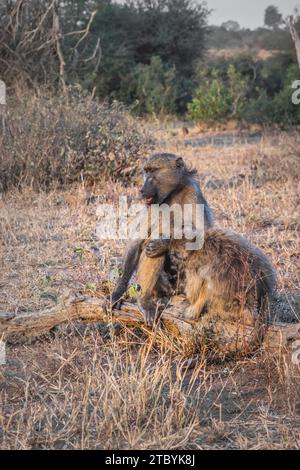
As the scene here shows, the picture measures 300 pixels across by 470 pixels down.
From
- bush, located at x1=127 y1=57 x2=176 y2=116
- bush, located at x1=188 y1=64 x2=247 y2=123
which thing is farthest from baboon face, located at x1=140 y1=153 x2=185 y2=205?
bush, located at x1=127 y1=57 x2=176 y2=116

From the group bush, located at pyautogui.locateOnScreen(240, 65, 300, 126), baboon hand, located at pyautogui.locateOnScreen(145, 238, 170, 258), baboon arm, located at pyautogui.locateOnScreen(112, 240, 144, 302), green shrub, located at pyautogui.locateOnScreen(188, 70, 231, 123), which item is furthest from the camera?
green shrub, located at pyautogui.locateOnScreen(188, 70, 231, 123)

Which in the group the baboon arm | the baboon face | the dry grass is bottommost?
the dry grass

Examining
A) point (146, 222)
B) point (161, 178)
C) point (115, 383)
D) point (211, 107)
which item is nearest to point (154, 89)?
point (211, 107)

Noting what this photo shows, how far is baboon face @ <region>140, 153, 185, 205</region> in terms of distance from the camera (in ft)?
13.6

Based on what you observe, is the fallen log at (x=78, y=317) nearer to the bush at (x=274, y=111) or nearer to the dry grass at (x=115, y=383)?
the dry grass at (x=115, y=383)

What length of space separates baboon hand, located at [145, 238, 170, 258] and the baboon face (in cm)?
37

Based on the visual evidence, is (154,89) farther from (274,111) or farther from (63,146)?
(63,146)

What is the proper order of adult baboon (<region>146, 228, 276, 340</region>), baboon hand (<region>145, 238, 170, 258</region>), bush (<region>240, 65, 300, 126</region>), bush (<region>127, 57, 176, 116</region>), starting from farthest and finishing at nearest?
1. bush (<region>127, 57, 176, 116</region>)
2. bush (<region>240, 65, 300, 126</region>)
3. baboon hand (<region>145, 238, 170, 258</region>)
4. adult baboon (<region>146, 228, 276, 340</region>)

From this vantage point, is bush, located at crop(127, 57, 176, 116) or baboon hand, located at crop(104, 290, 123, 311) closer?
baboon hand, located at crop(104, 290, 123, 311)

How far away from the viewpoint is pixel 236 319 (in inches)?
148

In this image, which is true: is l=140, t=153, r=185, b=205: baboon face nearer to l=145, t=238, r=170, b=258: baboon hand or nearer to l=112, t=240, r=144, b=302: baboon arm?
l=112, t=240, r=144, b=302: baboon arm

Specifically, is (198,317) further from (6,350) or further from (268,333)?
(6,350)

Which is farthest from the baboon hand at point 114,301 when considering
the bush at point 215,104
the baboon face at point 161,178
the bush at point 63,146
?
the bush at point 215,104
